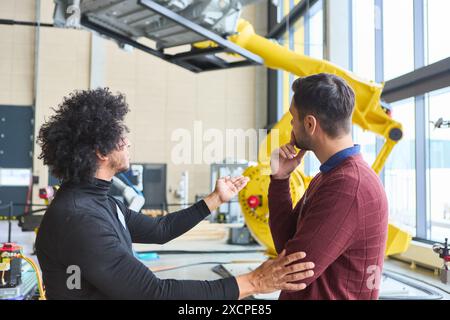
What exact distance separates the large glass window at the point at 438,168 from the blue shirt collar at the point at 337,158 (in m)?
3.62

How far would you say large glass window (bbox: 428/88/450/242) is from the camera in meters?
4.64

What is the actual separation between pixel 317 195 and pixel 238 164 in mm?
7764

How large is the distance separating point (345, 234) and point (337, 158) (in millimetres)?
287

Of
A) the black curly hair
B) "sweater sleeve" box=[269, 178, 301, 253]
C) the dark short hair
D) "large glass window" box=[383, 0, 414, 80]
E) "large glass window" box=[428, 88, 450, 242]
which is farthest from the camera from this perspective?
"large glass window" box=[383, 0, 414, 80]

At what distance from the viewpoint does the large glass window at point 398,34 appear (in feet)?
16.0

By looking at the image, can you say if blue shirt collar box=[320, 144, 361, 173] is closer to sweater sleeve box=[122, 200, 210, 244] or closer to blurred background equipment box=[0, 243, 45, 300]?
sweater sleeve box=[122, 200, 210, 244]

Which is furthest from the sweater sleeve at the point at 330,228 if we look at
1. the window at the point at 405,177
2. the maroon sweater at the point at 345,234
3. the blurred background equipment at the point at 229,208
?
the blurred background equipment at the point at 229,208

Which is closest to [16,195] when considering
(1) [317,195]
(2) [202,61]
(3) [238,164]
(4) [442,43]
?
(3) [238,164]

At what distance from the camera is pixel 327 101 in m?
1.36

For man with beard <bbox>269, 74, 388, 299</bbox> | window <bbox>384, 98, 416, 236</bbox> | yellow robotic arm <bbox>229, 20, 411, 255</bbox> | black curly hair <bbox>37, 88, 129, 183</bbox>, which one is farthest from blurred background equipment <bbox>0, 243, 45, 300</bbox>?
window <bbox>384, 98, 416, 236</bbox>

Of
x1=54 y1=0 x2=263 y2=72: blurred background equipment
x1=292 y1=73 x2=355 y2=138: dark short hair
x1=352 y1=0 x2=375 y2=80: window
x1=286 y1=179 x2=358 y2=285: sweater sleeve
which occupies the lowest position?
x1=286 y1=179 x2=358 y2=285: sweater sleeve

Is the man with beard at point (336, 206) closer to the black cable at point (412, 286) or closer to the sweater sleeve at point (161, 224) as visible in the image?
the sweater sleeve at point (161, 224)

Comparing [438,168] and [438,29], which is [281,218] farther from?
[438,29]
